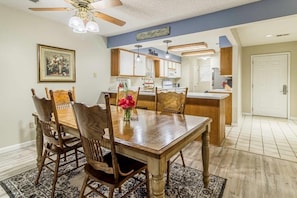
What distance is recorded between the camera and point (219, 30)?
313cm

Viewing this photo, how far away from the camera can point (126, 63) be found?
16.3 feet

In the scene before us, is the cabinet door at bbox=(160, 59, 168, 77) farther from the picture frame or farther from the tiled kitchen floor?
the picture frame

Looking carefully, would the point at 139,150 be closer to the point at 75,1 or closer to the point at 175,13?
the point at 75,1

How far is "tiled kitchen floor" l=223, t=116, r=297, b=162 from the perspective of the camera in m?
3.02

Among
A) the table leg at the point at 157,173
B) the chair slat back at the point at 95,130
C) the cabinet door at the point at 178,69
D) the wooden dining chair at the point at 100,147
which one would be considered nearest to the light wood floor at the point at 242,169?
the table leg at the point at 157,173

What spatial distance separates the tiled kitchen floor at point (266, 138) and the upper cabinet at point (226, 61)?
4.93 ft

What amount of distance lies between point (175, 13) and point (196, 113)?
6.12ft

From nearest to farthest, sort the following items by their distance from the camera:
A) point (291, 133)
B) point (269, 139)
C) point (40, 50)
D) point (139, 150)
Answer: point (139, 150), point (40, 50), point (269, 139), point (291, 133)

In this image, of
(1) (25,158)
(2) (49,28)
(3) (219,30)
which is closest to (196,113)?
(3) (219,30)

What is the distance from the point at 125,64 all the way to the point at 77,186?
3.54 m

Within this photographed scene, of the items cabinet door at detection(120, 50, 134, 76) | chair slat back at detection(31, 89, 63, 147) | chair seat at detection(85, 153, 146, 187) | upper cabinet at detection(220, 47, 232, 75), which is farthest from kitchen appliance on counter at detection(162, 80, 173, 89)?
chair seat at detection(85, 153, 146, 187)

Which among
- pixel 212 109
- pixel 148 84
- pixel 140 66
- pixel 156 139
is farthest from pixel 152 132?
pixel 148 84

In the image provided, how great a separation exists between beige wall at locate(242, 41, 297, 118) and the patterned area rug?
4863 mm

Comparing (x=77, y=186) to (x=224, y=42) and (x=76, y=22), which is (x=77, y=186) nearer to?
(x=76, y=22)
